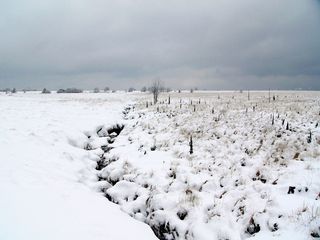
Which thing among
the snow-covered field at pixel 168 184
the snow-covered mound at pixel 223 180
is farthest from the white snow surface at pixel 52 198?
the snow-covered mound at pixel 223 180

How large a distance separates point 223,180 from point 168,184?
1.50 metres

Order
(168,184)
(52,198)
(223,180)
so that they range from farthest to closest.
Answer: (168,184) < (223,180) < (52,198)

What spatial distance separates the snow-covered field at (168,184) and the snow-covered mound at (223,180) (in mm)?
24

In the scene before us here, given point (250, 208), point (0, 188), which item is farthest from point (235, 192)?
point (0, 188)

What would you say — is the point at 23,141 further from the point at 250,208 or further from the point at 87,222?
the point at 250,208

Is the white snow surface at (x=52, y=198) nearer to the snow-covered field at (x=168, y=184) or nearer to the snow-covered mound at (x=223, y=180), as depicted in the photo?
the snow-covered field at (x=168, y=184)

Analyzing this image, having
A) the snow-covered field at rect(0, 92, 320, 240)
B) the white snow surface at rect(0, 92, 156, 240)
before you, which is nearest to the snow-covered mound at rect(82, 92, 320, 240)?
the snow-covered field at rect(0, 92, 320, 240)

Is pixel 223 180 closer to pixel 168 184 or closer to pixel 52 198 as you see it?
pixel 168 184

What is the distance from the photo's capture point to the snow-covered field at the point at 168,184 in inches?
210

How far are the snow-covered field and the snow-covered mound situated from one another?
0.02 metres

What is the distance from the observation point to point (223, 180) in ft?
24.0

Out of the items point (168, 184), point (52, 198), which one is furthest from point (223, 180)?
point (52, 198)

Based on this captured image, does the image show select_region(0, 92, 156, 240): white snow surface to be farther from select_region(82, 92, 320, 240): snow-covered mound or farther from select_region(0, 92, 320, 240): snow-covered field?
select_region(82, 92, 320, 240): snow-covered mound

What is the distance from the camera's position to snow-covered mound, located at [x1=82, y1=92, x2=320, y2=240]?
5484 mm
